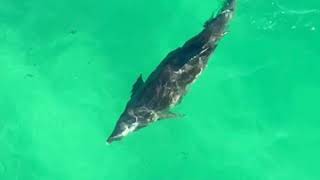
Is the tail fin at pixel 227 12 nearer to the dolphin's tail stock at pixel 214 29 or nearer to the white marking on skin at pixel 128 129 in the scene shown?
the dolphin's tail stock at pixel 214 29

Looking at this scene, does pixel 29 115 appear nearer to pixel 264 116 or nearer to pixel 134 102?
pixel 134 102

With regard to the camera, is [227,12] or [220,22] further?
[227,12]

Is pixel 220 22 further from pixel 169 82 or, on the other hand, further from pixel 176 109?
pixel 176 109

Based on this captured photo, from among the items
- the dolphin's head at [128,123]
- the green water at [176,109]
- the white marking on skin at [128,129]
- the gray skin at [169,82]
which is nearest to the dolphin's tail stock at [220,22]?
the gray skin at [169,82]

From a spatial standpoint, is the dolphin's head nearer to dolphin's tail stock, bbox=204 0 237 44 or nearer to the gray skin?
the gray skin

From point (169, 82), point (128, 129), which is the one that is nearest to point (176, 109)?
point (128, 129)
